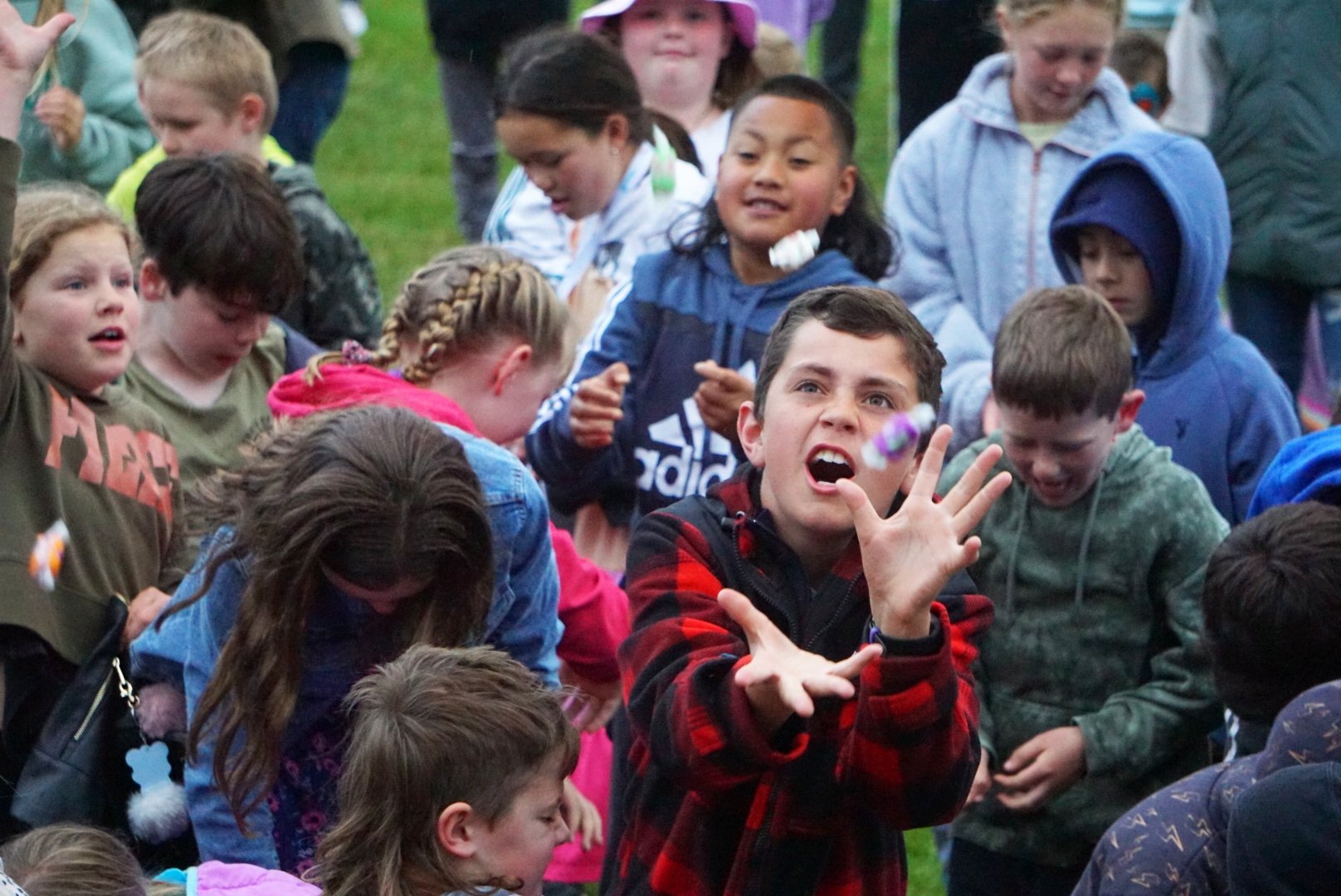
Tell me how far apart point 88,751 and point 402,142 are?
28.9ft

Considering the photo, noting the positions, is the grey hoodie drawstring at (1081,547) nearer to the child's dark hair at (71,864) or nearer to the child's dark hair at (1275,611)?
the child's dark hair at (1275,611)

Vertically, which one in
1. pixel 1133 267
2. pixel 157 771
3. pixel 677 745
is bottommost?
pixel 157 771

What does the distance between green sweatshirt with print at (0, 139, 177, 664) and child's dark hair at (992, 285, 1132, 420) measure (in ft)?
5.43

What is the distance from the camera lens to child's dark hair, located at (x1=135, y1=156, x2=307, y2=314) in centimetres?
384

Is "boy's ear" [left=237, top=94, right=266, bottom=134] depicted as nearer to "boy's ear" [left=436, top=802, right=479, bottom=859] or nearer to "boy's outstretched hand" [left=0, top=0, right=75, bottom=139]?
"boy's outstretched hand" [left=0, top=0, right=75, bottom=139]

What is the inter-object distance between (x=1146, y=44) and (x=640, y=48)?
248 centimetres

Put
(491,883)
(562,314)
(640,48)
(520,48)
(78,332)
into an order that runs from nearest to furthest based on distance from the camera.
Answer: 1. (491,883)
2. (78,332)
3. (562,314)
4. (520,48)
5. (640,48)

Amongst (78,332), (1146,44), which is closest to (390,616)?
(78,332)

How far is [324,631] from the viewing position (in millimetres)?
2961

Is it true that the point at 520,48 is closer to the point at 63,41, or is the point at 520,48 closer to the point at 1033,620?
the point at 63,41

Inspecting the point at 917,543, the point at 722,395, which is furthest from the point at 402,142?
the point at 917,543

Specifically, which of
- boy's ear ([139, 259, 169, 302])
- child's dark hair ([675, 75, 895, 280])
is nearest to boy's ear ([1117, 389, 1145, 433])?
child's dark hair ([675, 75, 895, 280])

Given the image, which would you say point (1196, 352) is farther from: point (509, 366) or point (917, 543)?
point (917, 543)

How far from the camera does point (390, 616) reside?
2.95m
